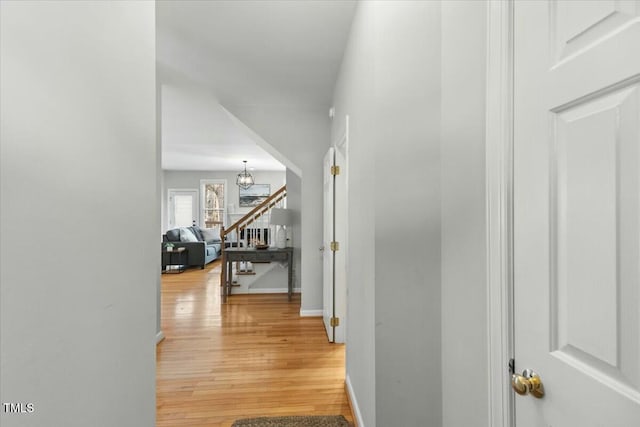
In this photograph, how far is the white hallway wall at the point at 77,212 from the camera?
0.64 metres

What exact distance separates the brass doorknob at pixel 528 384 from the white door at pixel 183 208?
10.4 meters

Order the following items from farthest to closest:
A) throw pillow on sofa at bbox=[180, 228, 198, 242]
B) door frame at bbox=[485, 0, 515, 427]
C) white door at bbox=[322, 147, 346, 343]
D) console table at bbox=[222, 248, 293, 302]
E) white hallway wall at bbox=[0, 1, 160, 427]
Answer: throw pillow on sofa at bbox=[180, 228, 198, 242] → console table at bbox=[222, 248, 293, 302] → white door at bbox=[322, 147, 346, 343] → door frame at bbox=[485, 0, 515, 427] → white hallway wall at bbox=[0, 1, 160, 427]

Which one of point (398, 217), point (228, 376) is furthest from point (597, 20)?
point (228, 376)

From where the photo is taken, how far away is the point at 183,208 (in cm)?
1045

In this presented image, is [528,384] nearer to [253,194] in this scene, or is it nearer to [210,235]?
[210,235]

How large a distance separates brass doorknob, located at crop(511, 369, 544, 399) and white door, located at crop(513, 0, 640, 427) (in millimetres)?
11

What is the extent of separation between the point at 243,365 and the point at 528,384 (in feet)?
8.28

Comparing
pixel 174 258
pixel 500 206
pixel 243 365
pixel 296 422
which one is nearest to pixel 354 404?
pixel 296 422

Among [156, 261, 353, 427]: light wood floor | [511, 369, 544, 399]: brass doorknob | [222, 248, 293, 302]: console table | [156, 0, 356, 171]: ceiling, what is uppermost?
[156, 0, 356, 171]: ceiling

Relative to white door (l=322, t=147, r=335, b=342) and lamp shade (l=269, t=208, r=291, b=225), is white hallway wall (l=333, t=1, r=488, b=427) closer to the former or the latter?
white door (l=322, t=147, r=335, b=342)

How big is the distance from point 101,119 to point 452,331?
1.47 metres

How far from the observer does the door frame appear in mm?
986

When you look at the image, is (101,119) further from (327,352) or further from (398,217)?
(327,352)

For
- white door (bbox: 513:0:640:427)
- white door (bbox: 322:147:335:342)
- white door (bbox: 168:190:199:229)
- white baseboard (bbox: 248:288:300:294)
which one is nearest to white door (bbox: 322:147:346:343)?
white door (bbox: 322:147:335:342)
